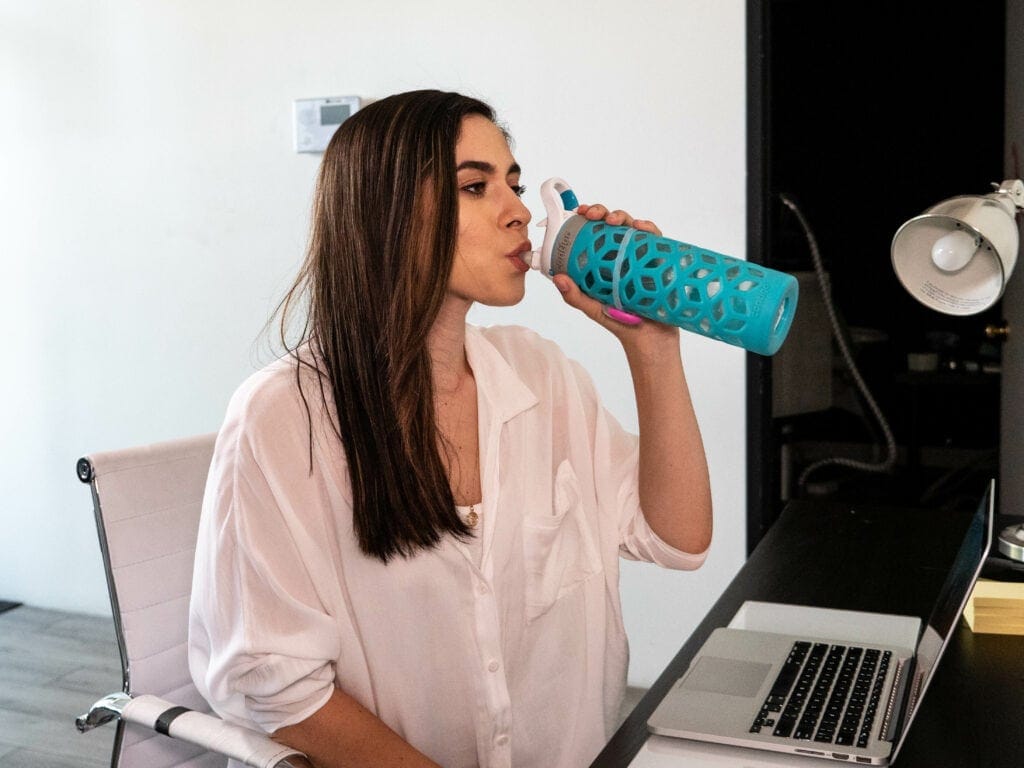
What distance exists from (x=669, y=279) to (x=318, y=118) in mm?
2269

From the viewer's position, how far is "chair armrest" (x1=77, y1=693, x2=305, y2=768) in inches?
46.4

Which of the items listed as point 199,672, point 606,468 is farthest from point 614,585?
point 199,672

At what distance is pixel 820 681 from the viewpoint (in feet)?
3.84

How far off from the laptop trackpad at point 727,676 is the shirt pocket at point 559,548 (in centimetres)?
24

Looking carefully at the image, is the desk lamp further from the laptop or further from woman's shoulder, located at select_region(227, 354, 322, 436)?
woman's shoulder, located at select_region(227, 354, 322, 436)

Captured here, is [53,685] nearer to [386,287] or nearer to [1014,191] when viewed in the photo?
[386,287]

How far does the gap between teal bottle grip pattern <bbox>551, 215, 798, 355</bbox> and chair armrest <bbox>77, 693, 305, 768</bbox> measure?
1.87ft

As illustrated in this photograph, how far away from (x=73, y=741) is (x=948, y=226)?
2295 millimetres

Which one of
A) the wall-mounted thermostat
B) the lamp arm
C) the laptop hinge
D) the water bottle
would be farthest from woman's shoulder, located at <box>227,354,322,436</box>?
the wall-mounted thermostat

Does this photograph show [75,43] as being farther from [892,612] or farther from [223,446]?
[892,612]

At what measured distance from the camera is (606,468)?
151cm

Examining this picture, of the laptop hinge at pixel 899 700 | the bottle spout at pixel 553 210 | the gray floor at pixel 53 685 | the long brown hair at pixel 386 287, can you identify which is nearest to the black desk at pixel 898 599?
the laptop hinge at pixel 899 700

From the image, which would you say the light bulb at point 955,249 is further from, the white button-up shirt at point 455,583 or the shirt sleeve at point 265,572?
the shirt sleeve at point 265,572

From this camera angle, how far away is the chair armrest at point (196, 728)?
1.18 m
